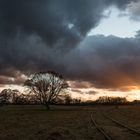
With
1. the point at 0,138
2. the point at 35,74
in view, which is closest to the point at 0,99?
the point at 35,74

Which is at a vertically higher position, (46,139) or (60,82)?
(60,82)

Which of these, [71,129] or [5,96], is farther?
[5,96]

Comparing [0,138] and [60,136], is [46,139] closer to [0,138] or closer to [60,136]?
[60,136]

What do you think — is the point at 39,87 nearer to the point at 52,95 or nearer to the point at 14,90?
the point at 52,95

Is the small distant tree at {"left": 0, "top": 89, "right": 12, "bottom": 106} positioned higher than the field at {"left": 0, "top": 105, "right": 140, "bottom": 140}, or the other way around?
the small distant tree at {"left": 0, "top": 89, "right": 12, "bottom": 106}

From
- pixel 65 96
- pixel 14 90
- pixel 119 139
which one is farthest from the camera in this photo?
pixel 14 90

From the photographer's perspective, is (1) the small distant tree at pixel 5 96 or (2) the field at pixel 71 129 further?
(1) the small distant tree at pixel 5 96

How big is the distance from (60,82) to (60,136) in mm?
69825

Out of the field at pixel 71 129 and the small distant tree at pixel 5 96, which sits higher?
the small distant tree at pixel 5 96

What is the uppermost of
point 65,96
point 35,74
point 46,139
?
point 35,74

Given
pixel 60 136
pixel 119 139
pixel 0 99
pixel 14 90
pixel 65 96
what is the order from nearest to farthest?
pixel 119 139
pixel 60 136
pixel 65 96
pixel 0 99
pixel 14 90

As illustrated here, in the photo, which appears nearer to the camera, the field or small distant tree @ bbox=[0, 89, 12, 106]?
the field

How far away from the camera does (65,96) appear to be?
282ft

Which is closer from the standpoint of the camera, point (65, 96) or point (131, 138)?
point (131, 138)
